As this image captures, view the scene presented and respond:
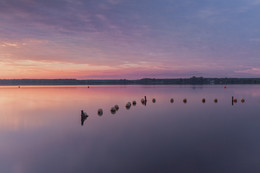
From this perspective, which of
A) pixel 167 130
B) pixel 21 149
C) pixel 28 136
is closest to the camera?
pixel 21 149

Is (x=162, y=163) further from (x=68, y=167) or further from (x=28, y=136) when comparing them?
(x=28, y=136)

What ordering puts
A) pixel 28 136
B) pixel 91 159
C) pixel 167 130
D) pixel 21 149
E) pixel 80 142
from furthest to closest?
pixel 167 130, pixel 28 136, pixel 80 142, pixel 21 149, pixel 91 159

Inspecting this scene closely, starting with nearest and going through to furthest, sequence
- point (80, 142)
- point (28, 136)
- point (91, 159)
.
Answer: point (91, 159), point (80, 142), point (28, 136)

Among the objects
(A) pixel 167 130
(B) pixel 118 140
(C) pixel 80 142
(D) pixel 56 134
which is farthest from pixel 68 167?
(A) pixel 167 130

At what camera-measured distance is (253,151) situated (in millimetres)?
19312

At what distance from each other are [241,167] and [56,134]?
21.9 m

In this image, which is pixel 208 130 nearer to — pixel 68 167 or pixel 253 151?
pixel 253 151

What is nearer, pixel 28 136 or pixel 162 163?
pixel 162 163

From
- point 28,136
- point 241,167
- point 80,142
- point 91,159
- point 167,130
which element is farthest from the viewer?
point 167,130

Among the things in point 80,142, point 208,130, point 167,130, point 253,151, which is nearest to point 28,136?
point 80,142

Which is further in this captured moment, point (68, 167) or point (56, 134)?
point (56, 134)

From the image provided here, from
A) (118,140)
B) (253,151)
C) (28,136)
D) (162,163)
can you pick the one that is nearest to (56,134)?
(28,136)

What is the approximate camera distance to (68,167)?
661 inches

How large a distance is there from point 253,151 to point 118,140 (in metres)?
13.9
